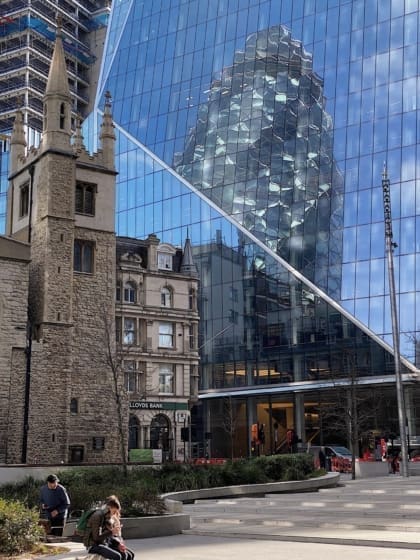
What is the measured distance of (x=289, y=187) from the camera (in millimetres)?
62281

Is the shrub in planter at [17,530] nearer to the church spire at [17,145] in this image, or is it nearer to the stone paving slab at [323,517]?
the stone paving slab at [323,517]

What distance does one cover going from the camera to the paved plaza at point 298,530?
1366cm

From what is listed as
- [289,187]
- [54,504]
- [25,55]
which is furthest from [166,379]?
[25,55]

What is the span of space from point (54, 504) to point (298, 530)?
215 inches

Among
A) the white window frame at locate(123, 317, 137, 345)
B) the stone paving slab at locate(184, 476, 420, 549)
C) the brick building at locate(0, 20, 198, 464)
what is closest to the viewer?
the stone paving slab at locate(184, 476, 420, 549)

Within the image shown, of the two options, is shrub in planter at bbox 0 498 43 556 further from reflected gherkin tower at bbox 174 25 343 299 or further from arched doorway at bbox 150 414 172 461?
reflected gherkin tower at bbox 174 25 343 299

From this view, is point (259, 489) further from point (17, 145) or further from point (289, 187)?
point (289, 187)

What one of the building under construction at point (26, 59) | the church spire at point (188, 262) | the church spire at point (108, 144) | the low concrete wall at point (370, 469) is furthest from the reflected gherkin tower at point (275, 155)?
the building under construction at point (26, 59)

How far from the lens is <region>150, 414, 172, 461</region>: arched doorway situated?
2126 inches

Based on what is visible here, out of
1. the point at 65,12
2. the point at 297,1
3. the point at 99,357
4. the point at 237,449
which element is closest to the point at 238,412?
the point at 237,449

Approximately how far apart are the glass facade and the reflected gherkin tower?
12 centimetres

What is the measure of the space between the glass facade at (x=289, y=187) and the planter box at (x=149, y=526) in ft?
122

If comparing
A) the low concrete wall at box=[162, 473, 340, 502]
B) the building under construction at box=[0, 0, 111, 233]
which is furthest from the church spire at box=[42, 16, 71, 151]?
the building under construction at box=[0, 0, 111, 233]

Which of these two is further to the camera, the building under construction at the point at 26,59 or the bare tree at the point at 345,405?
the building under construction at the point at 26,59
